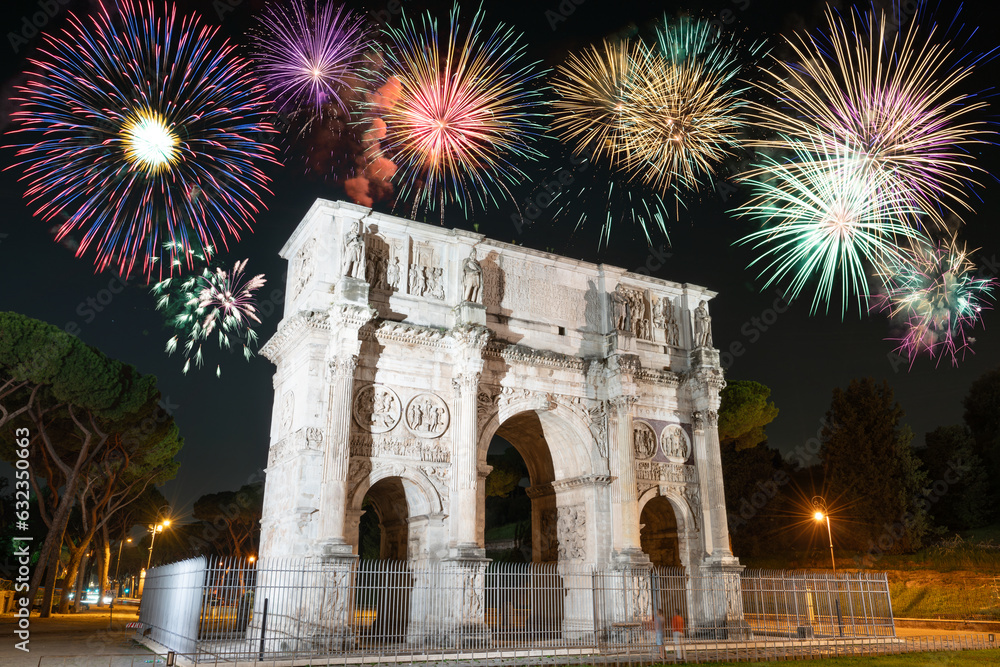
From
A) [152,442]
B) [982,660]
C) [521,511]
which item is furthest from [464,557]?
[521,511]

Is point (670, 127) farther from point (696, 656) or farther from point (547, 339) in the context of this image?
point (696, 656)

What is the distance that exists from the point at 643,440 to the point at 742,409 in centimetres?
1647

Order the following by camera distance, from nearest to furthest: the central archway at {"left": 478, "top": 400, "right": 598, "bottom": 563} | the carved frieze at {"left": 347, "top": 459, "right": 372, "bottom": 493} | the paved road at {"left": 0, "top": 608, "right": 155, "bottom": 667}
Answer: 1. the paved road at {"left": 0, "top": 608, "right": 155, "bottom": 667}
2. the carved frieze at {"left": 347, "top": 459, "right": 372, "bottom": 493}
3. the central archway at {"left": 478, "top": 400, "right": 598, "bottom": 563}

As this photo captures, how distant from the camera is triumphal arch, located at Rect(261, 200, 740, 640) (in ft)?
61.0

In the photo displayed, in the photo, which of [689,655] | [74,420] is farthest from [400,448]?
[74,420]

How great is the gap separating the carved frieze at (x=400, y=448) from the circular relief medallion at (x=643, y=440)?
6449 millimetres

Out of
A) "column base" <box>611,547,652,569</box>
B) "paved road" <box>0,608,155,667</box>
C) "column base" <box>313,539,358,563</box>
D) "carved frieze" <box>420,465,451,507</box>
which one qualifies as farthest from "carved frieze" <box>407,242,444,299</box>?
"paved road" <box>0,608,155,667</box>

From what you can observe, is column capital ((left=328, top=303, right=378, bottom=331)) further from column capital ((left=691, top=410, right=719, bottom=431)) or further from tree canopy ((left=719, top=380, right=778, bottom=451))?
tree canopy ((left=719, top=380, right=778, bottom=451))

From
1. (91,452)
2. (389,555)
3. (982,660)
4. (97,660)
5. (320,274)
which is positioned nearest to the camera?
(97,660)

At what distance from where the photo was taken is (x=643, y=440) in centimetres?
2316

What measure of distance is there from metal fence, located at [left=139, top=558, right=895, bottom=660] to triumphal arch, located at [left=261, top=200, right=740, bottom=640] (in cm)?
66

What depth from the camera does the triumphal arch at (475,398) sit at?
1859 cm

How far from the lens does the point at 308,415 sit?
1841cm

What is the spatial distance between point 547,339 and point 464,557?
7379mm
